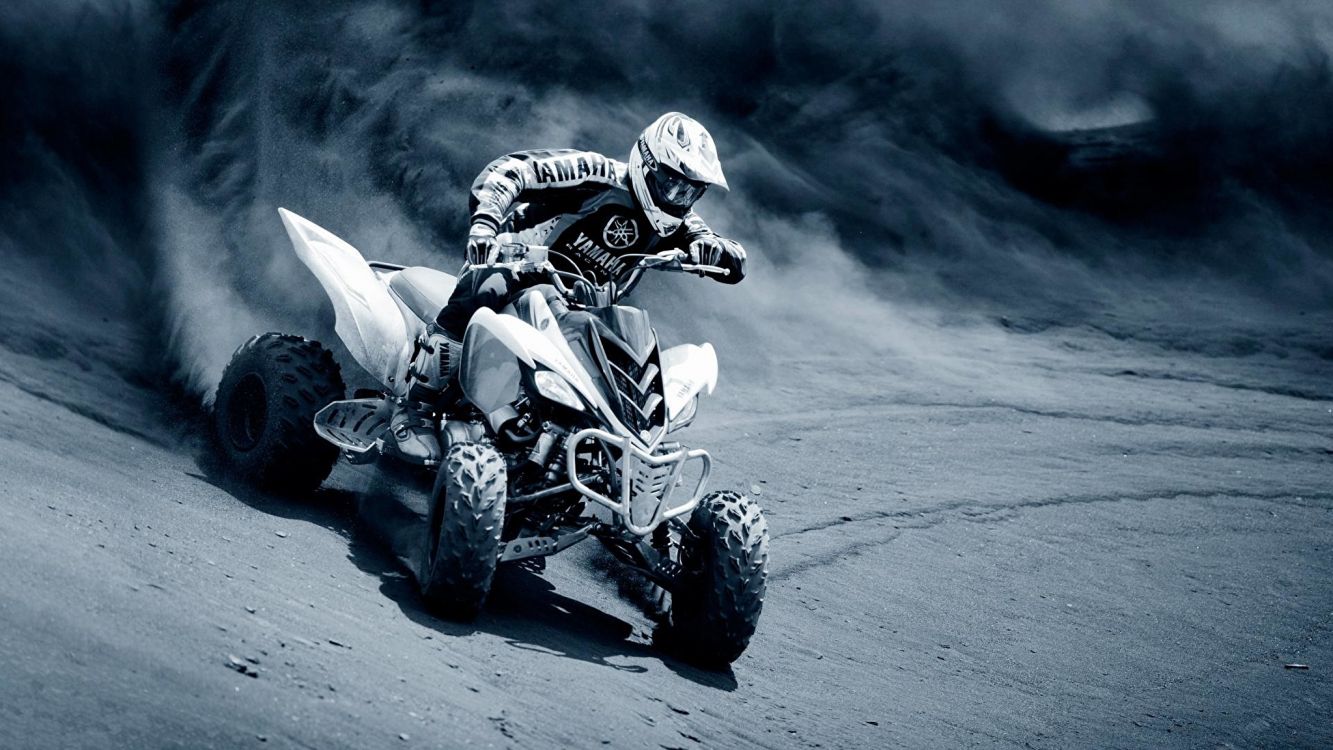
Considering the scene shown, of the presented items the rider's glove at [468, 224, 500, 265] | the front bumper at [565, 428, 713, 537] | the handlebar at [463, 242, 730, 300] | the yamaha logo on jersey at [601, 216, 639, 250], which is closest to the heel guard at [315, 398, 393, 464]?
the handlebar at [463, 242, 730, 300]

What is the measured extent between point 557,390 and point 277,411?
1.76 m

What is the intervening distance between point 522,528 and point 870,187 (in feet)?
33.5

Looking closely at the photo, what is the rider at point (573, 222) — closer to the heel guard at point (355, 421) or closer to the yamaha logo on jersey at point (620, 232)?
the yamaha logo on jersey at point (620, 232)

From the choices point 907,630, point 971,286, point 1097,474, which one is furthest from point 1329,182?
point 907,630

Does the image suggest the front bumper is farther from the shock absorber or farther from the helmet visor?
the helmet visor

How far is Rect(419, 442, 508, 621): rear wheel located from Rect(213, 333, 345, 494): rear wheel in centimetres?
155

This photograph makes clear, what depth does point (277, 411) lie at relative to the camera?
21.4 feet

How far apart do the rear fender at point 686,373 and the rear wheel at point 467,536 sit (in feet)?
2.99

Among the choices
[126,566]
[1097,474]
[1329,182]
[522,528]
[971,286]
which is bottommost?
[126,566]

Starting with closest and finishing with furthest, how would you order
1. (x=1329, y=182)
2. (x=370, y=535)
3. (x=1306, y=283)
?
1. (x=370, y=535)
2. (x=1306, y=283)
3. (x=1329, y=182)

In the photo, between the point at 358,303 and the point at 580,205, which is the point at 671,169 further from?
the point at 358,303

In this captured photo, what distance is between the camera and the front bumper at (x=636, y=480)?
17.1 feet

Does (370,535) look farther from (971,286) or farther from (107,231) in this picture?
(971,286)

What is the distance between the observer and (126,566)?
4586 mm
